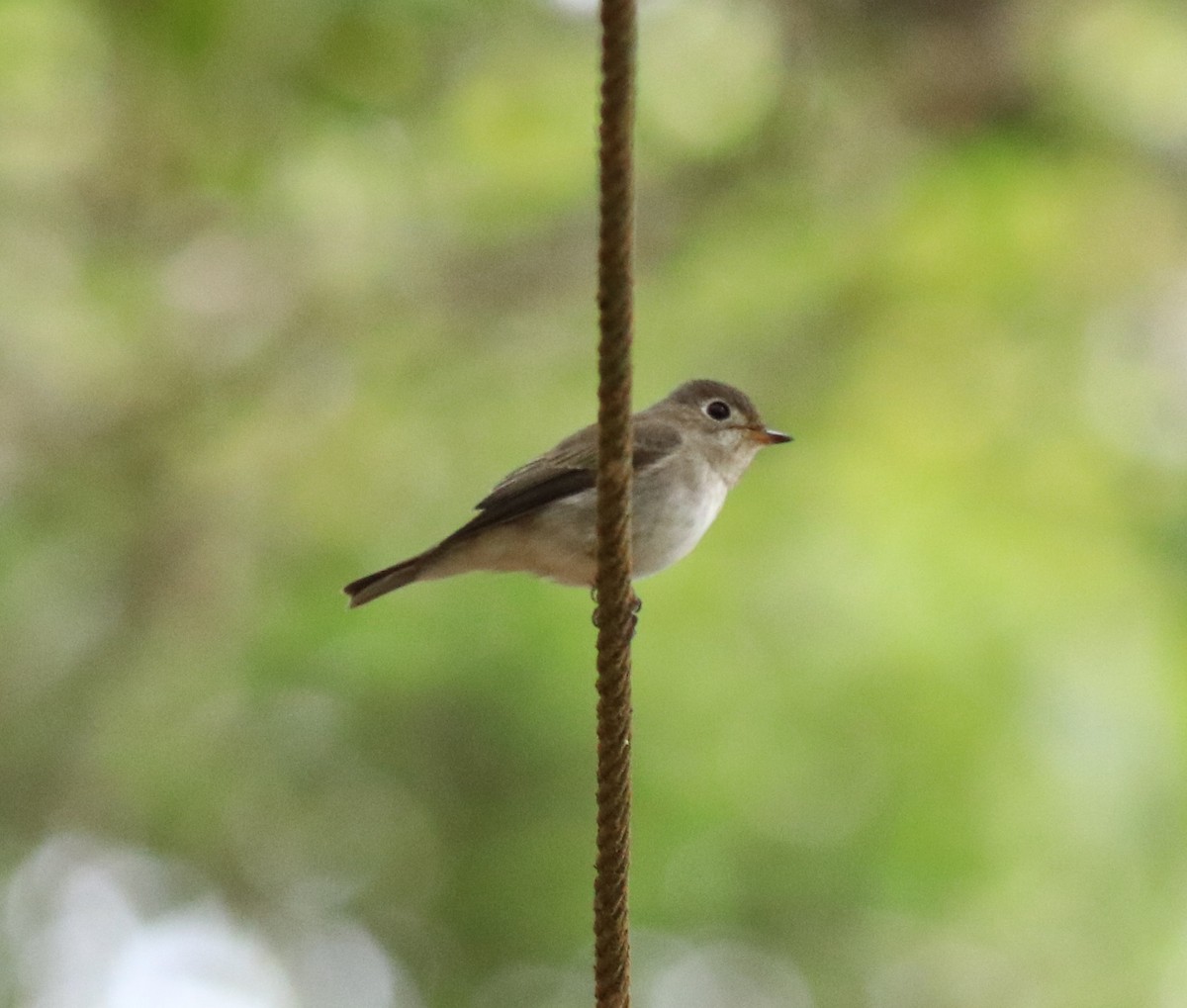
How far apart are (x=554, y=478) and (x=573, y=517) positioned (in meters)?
0.17

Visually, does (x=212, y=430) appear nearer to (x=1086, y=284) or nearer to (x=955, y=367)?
(x=955, y=367)

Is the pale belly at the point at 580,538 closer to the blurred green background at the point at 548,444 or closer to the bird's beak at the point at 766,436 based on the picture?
the bird's beak at the point at 766,436

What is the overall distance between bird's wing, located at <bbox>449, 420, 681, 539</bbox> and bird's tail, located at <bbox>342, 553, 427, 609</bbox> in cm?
14

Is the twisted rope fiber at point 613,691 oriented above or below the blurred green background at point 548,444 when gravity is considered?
below

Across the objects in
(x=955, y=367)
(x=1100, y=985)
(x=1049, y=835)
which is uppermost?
(x=955, y=367)

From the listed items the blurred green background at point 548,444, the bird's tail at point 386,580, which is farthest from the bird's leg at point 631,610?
the blurred green background at point 548,444

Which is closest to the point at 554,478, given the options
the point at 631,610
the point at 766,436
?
the point at 766,436

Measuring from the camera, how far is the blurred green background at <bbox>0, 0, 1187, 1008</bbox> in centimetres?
677

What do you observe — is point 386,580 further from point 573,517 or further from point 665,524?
point 665,524

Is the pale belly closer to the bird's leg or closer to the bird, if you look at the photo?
the bird

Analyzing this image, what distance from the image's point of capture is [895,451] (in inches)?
317

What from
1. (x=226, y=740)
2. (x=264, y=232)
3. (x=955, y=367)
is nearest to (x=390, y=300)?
(x=264, y=232)

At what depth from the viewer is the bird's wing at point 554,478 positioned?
4441mm

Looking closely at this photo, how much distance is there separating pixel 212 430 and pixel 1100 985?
473 cm
